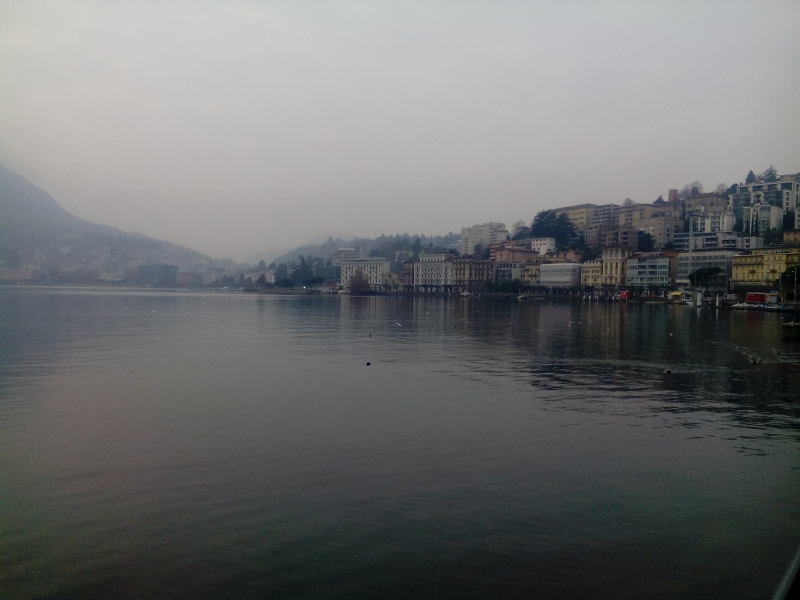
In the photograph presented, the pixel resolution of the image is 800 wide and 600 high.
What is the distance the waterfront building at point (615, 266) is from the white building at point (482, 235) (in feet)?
162

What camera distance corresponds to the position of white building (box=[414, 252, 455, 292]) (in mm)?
114250

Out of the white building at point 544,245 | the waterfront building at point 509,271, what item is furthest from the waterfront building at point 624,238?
the waterfront building at point 509,271

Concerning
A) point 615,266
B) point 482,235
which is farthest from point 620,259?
point 482,235

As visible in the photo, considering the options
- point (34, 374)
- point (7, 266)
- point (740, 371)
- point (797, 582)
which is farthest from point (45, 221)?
point (797, 582)

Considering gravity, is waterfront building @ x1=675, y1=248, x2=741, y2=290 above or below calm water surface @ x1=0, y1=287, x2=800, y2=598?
above

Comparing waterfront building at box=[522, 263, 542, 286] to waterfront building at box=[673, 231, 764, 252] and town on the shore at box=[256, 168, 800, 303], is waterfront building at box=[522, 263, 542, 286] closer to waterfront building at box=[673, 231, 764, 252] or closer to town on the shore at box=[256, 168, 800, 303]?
town on the shore at box=[256, 168, 800, 303]

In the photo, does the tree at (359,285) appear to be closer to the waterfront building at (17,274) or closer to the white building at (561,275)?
the white building at (561,275)

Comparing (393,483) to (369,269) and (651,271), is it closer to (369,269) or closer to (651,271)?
(651,271)

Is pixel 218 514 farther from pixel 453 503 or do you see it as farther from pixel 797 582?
pixel 797 582

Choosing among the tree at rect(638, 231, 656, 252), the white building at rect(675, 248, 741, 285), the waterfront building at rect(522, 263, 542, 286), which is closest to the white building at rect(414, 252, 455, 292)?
the waterfront building at rect(522, 263, 542, 286)

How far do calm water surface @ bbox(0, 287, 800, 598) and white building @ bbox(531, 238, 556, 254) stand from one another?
3880 inches

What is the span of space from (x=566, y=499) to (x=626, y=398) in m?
6.79

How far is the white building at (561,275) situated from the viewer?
94312 millimetres

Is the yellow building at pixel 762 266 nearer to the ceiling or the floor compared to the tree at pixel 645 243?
nearer to the floor
